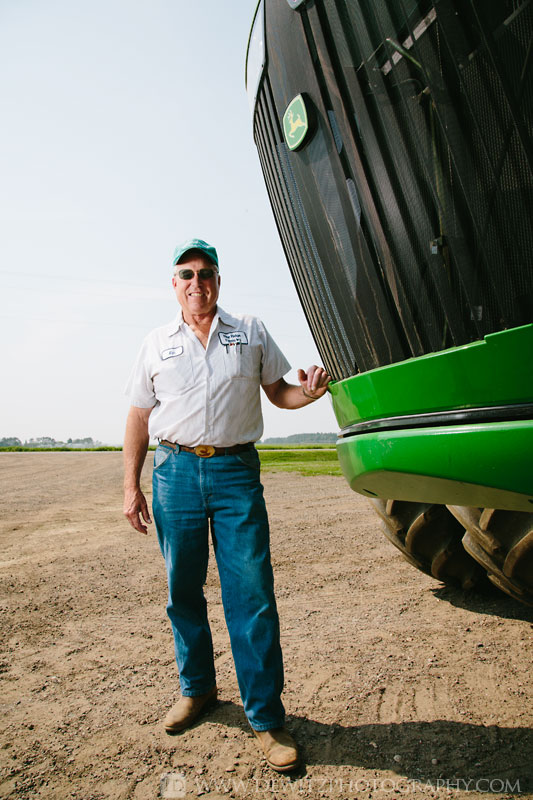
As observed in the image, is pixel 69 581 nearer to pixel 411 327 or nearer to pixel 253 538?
pixel 253 538

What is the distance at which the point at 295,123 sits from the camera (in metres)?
2.18

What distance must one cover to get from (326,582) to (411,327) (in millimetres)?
2696

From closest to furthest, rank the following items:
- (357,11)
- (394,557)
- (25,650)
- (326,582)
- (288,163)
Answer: (357,11)
(288,163)
(25,650)
(326,582)
(394,557)

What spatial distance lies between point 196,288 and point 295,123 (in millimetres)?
799

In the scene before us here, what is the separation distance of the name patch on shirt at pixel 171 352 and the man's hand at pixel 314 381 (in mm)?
540

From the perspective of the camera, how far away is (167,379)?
2516mm

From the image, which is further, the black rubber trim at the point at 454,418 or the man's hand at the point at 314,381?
the man's hand at the point at 314,381

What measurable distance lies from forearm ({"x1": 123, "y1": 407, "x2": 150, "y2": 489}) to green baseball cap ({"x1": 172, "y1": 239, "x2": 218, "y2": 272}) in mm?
736

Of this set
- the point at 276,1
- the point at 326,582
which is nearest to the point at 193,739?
the point at 326,582

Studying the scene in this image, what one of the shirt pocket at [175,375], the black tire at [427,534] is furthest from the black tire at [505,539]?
the shirt pocket at [175,375]

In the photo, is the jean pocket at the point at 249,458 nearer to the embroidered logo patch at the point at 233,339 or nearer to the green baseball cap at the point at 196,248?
the embroidered logo patch at the point at 233,339

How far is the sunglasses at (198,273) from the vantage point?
2.55 metres

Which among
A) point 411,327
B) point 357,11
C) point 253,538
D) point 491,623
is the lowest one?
point 491,623

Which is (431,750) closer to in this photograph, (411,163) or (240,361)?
(240,361)
